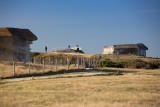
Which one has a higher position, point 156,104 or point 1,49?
point 1,49

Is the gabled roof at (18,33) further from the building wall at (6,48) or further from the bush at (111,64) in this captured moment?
the bush at (111,64)

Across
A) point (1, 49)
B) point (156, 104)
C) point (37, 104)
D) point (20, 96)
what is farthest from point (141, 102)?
point (1, 49)

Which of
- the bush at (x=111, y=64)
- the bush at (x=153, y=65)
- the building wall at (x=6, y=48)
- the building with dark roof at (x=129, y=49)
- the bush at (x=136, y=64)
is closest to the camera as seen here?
the building wall at (x=6, y=48)

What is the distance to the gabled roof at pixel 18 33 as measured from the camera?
57.9m

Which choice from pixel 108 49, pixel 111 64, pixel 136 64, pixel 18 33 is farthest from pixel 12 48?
pixel 108 49

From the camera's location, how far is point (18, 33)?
59.2 metres

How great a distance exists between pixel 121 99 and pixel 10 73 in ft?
63.4

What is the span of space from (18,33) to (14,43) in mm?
1745

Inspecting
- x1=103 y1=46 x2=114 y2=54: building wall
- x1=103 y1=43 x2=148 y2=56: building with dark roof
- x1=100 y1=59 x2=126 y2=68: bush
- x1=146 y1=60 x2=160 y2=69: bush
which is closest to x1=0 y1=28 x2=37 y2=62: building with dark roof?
x1=100 y1=59 x2=126 y2=68: bush

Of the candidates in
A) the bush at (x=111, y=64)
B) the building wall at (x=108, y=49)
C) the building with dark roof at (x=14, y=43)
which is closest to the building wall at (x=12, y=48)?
the building with dark roof at (x=14, y=43)

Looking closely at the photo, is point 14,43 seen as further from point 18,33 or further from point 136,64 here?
point 136,64

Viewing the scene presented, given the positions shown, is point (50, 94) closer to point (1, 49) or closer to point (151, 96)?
point (151, 96)

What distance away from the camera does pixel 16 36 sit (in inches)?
2306

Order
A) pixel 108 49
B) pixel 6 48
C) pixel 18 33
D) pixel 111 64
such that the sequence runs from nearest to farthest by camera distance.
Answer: pixel 6 48 < pixel 18 33 < pixel 111 64 < pixel 108 49
